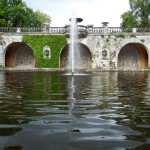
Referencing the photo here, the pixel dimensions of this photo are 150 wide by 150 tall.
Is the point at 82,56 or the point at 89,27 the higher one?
the point at 89,27

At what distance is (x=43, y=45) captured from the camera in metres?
33.6

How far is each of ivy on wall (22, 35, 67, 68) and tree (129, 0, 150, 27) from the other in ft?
50.3

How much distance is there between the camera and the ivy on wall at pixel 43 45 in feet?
109

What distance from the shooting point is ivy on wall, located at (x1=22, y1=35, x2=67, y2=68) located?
3334cm

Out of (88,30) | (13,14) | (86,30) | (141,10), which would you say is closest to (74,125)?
(86,30)

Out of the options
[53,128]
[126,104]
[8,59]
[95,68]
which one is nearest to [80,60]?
[95,68]

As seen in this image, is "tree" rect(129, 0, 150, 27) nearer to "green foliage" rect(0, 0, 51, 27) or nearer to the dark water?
"green foliage" rect(0, 0, 51, 27)

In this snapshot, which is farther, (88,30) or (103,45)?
(103,45)

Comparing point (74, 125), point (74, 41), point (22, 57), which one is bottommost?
point (74, 125)

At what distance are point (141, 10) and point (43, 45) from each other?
56.3 ft

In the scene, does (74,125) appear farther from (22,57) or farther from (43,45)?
(22,57)

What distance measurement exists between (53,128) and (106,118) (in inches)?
49.5

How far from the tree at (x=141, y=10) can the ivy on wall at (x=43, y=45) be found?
50.3 ft

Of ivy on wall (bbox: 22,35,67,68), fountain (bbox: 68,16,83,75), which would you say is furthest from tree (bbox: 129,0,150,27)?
ivy on wall (bbox: 22,35,67,68)
